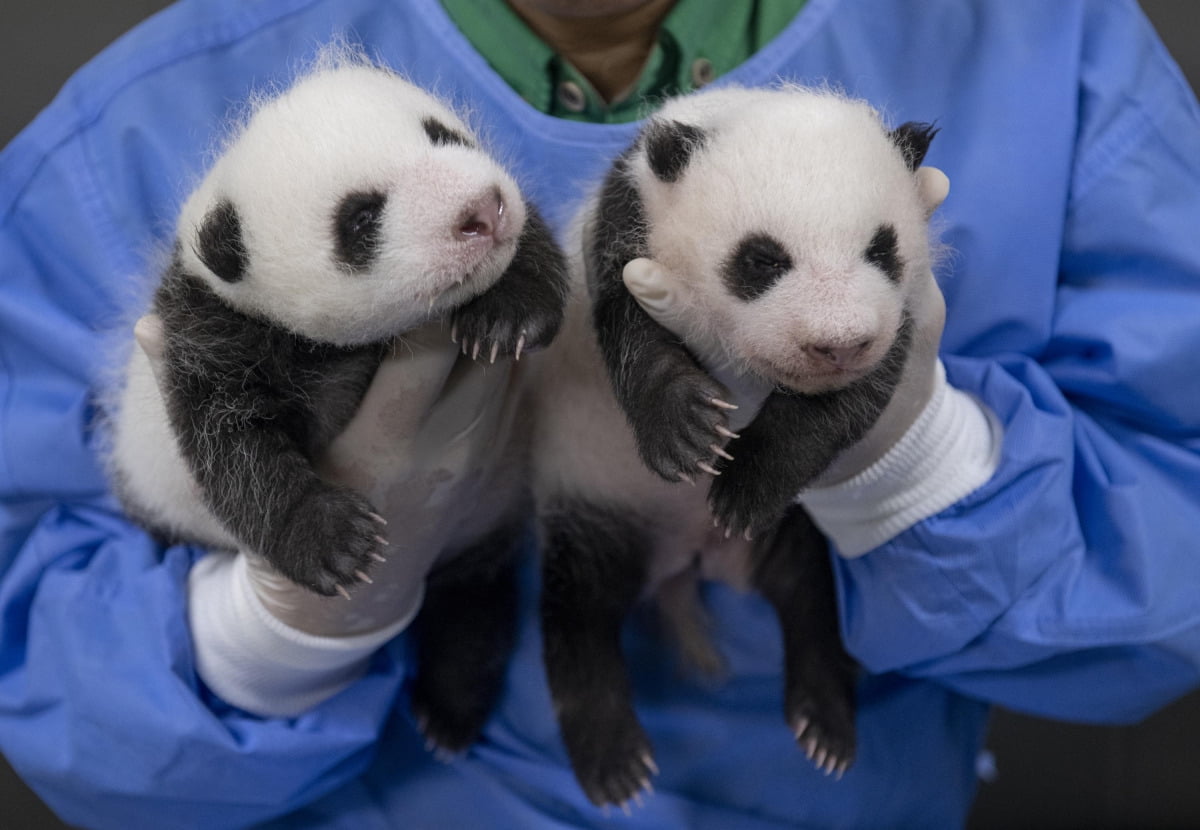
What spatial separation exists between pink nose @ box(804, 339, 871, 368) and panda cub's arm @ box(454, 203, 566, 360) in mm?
274

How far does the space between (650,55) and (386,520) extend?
79 cm

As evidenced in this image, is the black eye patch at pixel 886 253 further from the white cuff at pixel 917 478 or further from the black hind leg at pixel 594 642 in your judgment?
the black hind leg at pixel 594 642

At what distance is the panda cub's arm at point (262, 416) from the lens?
1.18 m

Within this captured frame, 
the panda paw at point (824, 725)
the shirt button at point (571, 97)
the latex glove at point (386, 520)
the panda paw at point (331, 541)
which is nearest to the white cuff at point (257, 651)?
the latex glove at point (386, 520)

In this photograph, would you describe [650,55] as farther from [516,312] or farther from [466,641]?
[466,641]

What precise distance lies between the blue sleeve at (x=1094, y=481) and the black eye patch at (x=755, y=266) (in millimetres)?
399

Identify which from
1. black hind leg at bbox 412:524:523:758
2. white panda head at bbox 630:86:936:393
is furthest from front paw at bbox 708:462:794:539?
black hind leg at bbox 412:524:523:758

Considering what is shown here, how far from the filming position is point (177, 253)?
1.31 metres

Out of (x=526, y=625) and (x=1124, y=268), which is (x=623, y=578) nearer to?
(x=526, y=625)

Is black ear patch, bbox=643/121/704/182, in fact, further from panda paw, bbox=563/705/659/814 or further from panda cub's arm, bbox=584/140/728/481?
panda paw, bbox=563/705/659/814

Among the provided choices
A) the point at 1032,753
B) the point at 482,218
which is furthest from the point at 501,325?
the point at 1032,753

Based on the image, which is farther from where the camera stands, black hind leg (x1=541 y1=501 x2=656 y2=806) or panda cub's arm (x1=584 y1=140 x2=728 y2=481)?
black hind leg (x1=541 y1=501 x2=656 y2=806)

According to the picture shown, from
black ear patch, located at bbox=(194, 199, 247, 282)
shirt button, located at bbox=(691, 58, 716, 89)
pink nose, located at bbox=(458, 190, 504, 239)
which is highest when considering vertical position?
pink nose, located at bbox=(458, 190, 504, 239)

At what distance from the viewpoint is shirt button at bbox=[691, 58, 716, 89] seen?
1586 millimetres
